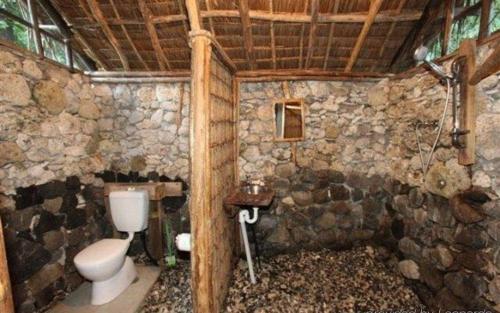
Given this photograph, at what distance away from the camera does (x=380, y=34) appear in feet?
7.88

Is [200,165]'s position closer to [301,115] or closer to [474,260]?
[301,115]

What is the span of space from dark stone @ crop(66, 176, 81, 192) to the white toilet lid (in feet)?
2.06

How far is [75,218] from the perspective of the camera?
2.52 meters

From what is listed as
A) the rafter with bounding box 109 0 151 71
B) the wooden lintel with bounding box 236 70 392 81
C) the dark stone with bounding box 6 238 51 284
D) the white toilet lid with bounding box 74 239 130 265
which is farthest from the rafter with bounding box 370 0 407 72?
the dark stone with bounding box 6 238 51 284

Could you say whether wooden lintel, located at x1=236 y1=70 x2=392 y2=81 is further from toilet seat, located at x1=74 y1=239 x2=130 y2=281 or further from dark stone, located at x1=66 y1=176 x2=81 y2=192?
toilet seat, located at x1=74 y1=239 x2=130 y2=281

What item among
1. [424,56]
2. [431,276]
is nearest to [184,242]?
[431,276]

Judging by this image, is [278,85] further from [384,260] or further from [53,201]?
[53,201]

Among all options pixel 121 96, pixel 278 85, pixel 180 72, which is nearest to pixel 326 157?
pixel 278 85

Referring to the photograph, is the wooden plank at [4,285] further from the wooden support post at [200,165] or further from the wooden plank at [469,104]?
the wooden plank at [469,104]

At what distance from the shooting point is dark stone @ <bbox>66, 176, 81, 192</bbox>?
2459 millimetres

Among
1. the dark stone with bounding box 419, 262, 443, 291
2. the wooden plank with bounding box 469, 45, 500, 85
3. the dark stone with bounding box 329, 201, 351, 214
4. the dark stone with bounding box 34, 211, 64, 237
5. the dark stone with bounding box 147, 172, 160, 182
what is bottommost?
the dark stone with bounding box 419, 262, 443, 291

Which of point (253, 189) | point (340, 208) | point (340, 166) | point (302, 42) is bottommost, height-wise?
point (340, 208)

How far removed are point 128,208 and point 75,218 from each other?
1.63 ft

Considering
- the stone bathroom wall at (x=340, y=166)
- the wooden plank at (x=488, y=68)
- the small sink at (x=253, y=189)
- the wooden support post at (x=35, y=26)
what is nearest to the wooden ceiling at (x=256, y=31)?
the wooden support post at (x=35, y=26)
